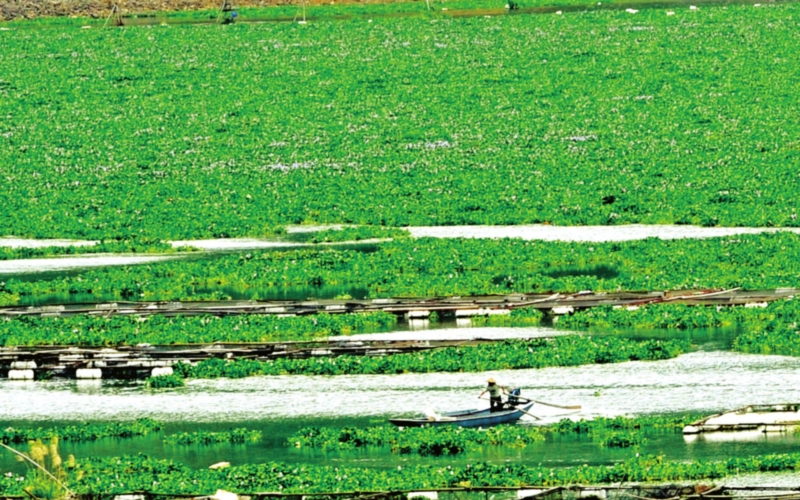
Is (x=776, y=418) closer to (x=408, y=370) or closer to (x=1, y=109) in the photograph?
(x=408, y=370)

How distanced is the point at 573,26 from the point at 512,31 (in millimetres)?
3385

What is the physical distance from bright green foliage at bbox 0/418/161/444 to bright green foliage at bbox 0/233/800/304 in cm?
1306

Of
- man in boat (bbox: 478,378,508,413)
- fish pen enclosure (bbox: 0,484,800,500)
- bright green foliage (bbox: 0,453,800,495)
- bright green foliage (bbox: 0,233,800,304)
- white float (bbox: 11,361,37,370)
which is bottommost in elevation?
fish pen enclosure (bbox: 0,484,800,500)

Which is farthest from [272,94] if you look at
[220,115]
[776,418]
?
[776,418]

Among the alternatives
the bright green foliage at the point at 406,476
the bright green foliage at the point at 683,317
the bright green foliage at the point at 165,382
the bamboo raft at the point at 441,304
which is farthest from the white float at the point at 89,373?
the bright green foliage at the point at 683,317

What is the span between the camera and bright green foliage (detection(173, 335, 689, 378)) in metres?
36.2

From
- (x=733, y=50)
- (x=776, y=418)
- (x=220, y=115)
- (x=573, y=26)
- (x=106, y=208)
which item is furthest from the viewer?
(x=573, y=26)

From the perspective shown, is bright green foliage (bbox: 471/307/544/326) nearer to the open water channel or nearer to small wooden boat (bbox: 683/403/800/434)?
small wooden boat (bbox: 683/403/800/434)

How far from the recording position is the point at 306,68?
86.4 meters

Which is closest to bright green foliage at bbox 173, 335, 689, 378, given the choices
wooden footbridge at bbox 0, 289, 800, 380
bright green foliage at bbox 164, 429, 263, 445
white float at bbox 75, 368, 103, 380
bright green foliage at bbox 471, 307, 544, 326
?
wooden footbridge at bbox 0, 289, 800, 380

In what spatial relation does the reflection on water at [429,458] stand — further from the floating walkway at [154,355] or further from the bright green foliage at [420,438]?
the floating walkway at [154,355]

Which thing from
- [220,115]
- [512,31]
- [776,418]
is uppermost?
[512,31]

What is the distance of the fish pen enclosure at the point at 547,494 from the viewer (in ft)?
83.6

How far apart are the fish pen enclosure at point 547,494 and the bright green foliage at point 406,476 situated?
0.41 meters
